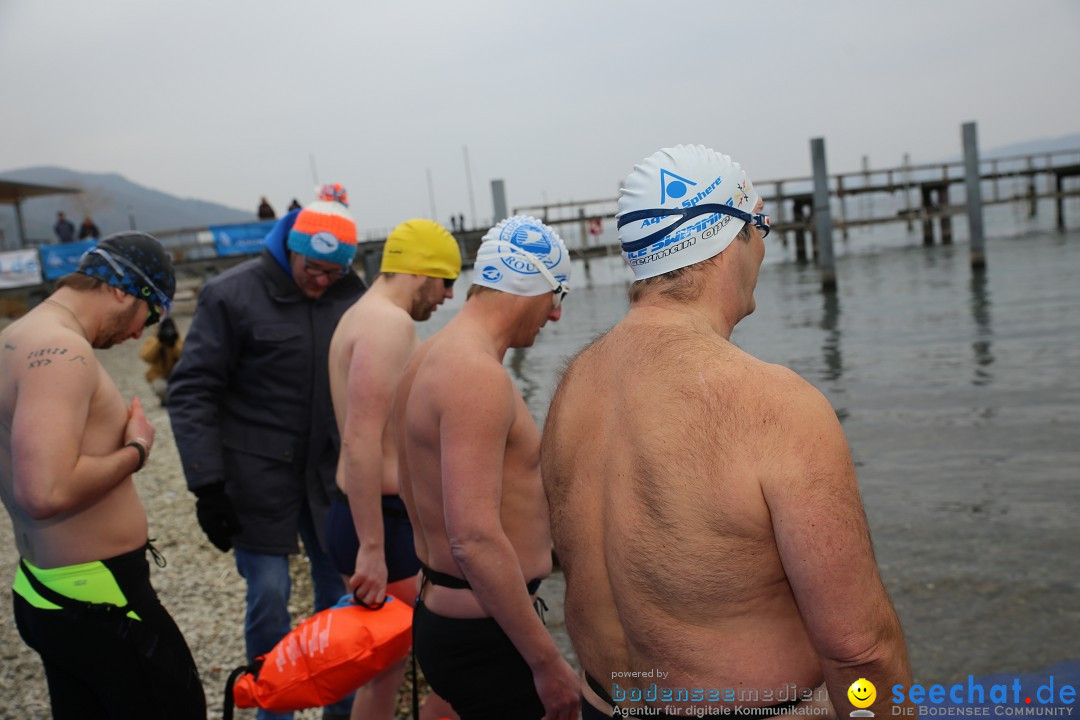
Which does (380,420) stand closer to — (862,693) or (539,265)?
(539,265)

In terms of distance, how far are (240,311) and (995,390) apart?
1088 cm

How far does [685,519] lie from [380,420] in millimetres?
2010

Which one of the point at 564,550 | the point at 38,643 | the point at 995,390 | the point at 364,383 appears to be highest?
the point at 364,383

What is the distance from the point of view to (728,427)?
1.70 meters

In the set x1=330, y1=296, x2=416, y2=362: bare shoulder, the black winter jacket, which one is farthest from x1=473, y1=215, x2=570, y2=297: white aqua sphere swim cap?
the black winter jacket

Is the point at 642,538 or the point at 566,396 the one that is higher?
the point at 566,396

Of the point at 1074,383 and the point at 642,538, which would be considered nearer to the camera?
the point at 642,538

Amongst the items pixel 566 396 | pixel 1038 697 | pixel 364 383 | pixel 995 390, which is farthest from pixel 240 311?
pixel 995 390

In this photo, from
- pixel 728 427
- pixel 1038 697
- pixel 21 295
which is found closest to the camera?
pixel 728 427

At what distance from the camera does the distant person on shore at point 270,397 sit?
13.5 ft

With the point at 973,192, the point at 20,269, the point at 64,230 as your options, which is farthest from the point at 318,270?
the point at 64,230

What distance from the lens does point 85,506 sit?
2957mm

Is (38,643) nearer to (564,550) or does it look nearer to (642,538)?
(564,550)

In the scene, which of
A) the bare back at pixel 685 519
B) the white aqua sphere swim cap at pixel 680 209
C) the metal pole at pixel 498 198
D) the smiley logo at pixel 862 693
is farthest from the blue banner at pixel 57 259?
the smiley logo at pixel 862 693
